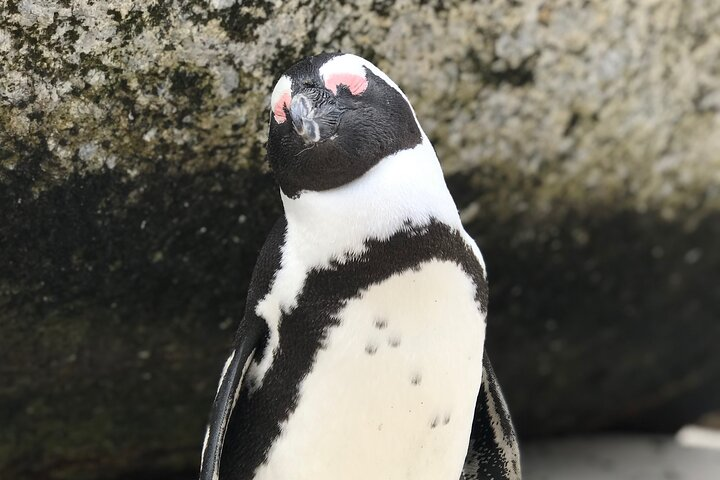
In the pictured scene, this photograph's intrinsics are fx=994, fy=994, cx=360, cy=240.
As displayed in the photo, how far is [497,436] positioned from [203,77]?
69 centimetres

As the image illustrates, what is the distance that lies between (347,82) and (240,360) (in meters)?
0.39

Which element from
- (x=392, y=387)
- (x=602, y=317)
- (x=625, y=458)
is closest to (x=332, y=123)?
(x=392, y=387)

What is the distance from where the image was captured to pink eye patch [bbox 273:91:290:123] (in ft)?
3.89

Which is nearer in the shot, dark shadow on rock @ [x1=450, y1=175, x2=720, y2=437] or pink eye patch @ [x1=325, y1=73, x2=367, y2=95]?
pink eye patch @ [x1=325, y1=73, x2=367, y2=95]

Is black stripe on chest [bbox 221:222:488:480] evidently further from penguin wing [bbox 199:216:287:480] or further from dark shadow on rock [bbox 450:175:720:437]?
dark shadow on rock [bbox 450:175:720:437]

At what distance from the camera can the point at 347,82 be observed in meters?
1.19

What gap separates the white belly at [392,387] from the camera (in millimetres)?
1225

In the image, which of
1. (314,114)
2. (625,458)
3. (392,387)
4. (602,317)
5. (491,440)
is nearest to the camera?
(314,114)

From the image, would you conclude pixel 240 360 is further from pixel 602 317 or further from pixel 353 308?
pixel 602 317

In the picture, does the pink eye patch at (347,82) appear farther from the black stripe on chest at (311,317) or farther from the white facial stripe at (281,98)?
the black stripe on chest at (311,317)

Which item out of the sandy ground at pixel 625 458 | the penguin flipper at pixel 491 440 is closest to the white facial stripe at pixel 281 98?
the penguin flipper at pixel 491 440

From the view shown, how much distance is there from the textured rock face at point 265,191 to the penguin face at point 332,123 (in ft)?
0.82

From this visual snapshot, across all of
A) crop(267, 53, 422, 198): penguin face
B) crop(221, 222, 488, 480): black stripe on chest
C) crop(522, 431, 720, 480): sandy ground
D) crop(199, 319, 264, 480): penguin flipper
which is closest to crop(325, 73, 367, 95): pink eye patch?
crop(267, 53, 422, 198): penguin face

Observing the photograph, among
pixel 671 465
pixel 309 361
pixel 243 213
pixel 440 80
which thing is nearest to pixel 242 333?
pixel 309 361
